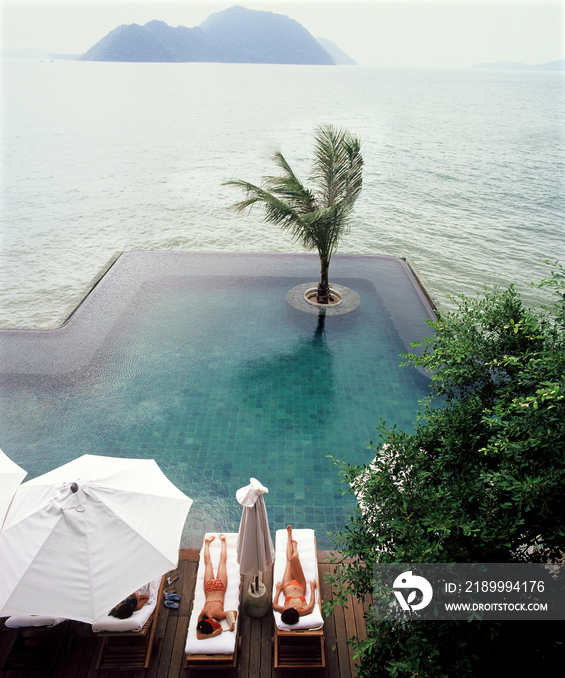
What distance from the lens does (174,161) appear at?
36812 millimetres

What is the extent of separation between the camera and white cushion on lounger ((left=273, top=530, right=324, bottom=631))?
4.91 metres

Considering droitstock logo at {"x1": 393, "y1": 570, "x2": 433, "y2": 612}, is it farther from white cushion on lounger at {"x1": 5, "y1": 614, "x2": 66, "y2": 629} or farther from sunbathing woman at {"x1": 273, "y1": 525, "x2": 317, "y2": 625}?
white cushion on lounger at {"x1": 5, "y1": 614, "x2": 66, "y2": 629}

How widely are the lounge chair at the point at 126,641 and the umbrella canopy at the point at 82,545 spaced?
681 mm

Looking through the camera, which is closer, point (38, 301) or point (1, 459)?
point (1, 459)

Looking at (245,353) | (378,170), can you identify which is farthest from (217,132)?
(245,353)

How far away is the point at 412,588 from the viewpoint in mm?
3219

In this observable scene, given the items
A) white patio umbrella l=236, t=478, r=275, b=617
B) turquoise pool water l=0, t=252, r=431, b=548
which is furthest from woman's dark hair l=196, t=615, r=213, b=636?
turquoise pool water l=0, t=252, r=431, b=548

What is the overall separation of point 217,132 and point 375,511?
53.4 m

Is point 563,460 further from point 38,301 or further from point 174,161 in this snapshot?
point 174,161

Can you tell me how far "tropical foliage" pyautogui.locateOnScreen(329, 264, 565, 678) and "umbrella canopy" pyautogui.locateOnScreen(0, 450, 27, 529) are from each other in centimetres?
408

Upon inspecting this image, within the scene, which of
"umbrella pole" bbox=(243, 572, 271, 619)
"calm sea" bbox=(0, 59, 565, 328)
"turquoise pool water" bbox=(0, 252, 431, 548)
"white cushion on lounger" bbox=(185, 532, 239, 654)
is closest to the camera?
"white cushion on lounger" bbox=(185, 532, 239, 654)

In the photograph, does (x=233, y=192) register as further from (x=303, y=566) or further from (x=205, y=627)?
(x=205, y=627)

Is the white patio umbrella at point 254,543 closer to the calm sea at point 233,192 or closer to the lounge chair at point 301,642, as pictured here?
the lounge chair at point 301,642

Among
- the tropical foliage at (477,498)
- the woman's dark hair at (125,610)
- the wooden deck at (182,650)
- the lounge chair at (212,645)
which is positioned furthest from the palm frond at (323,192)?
the woman's dark hair at (125,610)
